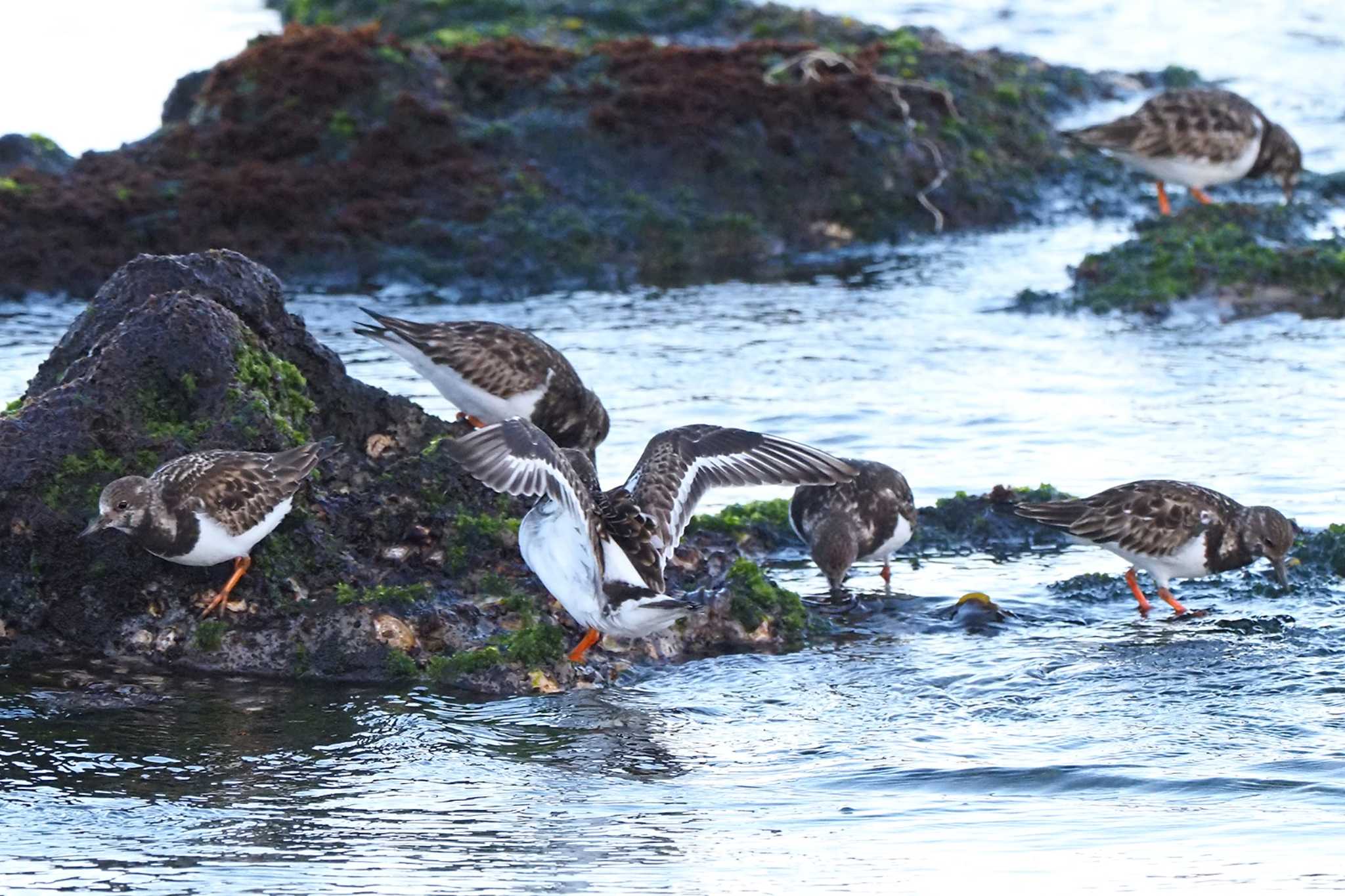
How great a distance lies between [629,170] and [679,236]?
0.79m

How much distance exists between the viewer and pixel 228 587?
7402 millimetres

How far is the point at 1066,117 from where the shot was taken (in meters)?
18.9

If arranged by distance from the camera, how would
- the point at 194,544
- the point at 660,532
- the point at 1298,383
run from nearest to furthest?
Result: the point at 194,544
the point at 660,532
the point at 1298,383

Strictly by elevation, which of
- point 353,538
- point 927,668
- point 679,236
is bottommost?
point 927,668

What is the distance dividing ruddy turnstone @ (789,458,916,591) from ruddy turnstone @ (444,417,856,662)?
386 mm

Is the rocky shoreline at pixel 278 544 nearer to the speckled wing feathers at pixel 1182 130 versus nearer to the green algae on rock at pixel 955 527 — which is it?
the green algae on rock at pixel 955 527

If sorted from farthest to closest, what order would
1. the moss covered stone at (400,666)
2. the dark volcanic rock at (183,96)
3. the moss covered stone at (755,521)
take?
the dark volcanic rock at (183,96) → the moss covered stone at (755,521) → the moss covered stone at (400,666)

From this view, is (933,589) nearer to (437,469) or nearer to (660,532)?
(660,532)

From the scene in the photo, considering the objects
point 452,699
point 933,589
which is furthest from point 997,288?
point 452,699

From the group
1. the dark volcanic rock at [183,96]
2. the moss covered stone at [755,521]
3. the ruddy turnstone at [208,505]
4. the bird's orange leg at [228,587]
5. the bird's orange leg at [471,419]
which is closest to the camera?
the ruddy turnstone at [208,505]

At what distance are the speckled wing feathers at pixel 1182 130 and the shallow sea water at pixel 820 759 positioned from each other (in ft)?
15.3

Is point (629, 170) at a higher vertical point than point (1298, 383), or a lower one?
higher

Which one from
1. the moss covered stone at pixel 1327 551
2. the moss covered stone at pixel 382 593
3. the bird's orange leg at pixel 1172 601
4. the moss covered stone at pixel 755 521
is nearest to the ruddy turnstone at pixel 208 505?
the moss covered stone at pixel 382 593

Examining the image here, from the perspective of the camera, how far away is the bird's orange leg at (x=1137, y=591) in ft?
28.3
